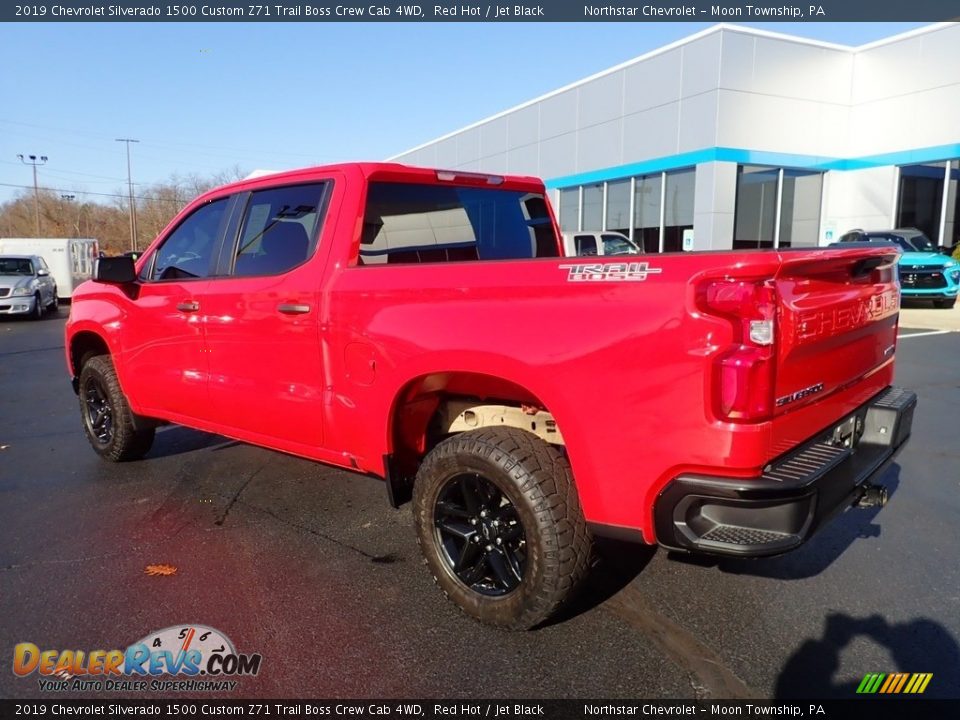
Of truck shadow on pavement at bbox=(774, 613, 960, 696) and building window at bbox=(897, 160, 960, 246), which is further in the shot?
building window at bbox=(897, 160, 960, 246)

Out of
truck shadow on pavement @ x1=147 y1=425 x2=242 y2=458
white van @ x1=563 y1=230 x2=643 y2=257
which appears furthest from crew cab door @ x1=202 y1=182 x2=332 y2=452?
white van @ x1=563 y1=230 x2=643 y2=257

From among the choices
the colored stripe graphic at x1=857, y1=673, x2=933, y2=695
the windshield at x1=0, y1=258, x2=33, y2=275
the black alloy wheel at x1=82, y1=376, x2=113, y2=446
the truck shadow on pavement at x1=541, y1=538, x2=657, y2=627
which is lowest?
the truck shadow on pavement at x1=541, y1=538, x2=657, y2=627

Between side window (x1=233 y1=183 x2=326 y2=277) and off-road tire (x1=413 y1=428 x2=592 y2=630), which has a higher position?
side window (x1=233 y1=183 x2=326 y2=277)

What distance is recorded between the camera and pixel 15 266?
17.8 meters

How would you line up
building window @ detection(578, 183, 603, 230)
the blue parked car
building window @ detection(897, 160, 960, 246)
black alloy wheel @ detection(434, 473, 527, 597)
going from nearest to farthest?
black alloy wheel @ detection(434, 473, 527, 597)
the blue parked car
building window @ detection(897, 160, 960, 246)
building window @ detection(578, 183, 603, 230)

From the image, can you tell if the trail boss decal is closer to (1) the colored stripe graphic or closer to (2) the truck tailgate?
(2) the truck tailgate

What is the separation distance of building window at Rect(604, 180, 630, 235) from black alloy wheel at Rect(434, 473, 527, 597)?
22.2 meters

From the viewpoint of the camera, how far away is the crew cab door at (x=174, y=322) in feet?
13.6

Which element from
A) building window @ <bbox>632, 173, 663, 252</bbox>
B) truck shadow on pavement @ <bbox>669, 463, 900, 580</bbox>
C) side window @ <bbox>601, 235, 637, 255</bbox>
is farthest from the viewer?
building window @ <bbox>632, 173, 663, 252</bbox>

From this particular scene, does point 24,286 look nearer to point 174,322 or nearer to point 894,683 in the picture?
point 174,322

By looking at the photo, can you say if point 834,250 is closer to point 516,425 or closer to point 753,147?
point 516,425

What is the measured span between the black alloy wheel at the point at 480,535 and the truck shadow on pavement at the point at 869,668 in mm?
1100

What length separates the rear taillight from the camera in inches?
85.5

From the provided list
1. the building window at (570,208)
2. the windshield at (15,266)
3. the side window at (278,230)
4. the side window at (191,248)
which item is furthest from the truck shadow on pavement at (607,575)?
the building window at (570,208)
